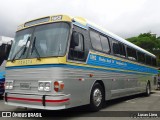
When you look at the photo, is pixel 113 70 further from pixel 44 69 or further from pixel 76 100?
pixel 44 69

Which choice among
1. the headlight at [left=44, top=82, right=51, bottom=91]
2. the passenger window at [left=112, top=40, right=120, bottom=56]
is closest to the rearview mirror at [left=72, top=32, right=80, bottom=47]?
the headlight at [left=44, top=82, right=51, bottom=91]

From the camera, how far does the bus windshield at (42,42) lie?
7.27 m

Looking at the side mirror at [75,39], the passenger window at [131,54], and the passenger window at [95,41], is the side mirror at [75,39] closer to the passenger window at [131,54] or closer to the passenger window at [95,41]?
the passenger window at [95,41]

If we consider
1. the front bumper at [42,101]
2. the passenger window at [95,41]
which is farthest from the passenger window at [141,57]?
the front bumper at [42,101]

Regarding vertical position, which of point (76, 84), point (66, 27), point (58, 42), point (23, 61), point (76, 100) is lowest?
point (76, 100)

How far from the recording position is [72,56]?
24.5ft

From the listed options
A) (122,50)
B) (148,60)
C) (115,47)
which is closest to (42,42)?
(115,47)

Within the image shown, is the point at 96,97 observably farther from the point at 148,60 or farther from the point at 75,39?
the point at 148,60

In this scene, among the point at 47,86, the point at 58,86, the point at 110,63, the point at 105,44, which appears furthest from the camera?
the point at 110,63

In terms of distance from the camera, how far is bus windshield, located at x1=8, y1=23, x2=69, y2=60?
7266 millimetres

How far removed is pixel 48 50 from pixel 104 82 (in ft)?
10.2

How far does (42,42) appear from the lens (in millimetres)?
7590

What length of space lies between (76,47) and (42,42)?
106 cm

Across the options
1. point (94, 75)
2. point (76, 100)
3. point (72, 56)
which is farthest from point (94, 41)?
point (76, 100)
